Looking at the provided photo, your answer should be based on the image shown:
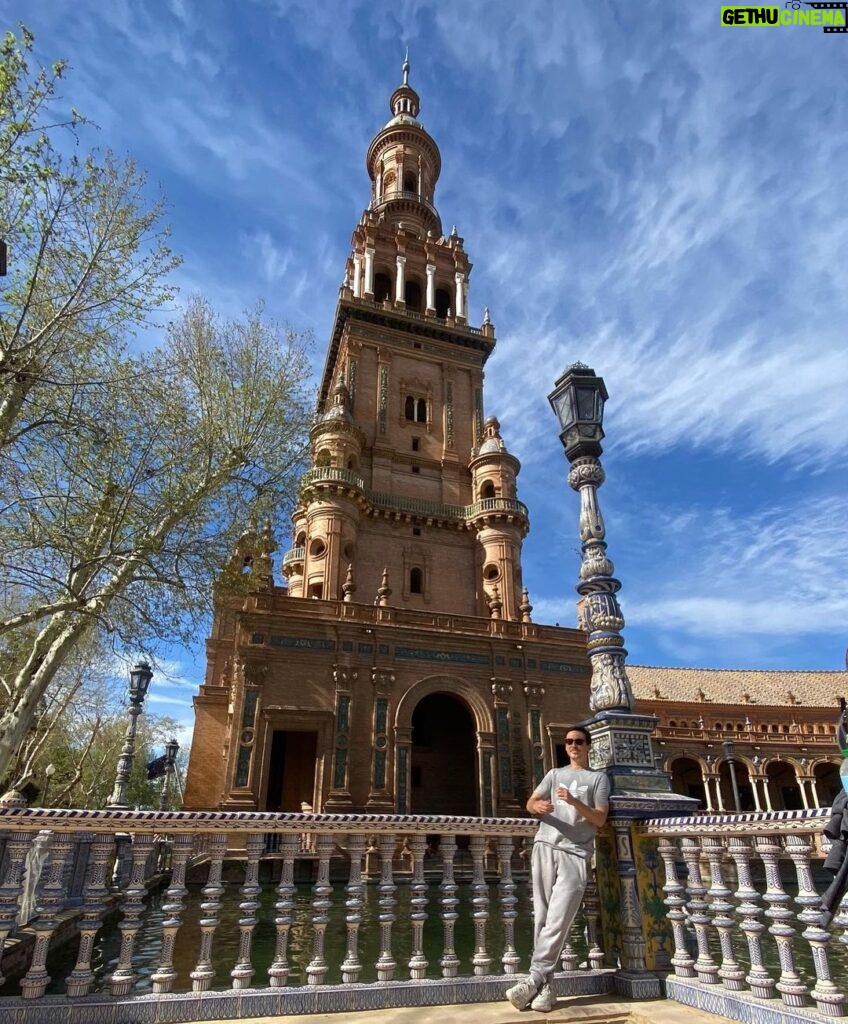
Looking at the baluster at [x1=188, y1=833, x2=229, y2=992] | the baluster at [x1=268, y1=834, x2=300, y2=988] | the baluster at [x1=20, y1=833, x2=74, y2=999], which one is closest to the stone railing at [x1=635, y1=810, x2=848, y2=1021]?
the baluster at [x1=268, y1=834, x2=300, y2=988]

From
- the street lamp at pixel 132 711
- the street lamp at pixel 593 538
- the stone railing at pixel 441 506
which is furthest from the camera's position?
the stone railing at pixel 441 506

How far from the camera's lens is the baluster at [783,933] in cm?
351

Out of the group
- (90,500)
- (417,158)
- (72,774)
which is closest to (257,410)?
(90,500)

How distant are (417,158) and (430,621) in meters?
32.4

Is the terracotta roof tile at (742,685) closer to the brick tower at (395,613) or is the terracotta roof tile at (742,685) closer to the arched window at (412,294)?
the brick tower at (395,613)

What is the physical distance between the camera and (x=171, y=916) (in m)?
3.93

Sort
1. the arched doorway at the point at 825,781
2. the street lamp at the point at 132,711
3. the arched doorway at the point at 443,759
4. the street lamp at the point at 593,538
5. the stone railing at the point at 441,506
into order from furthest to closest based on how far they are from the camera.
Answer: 1. the arched doorway at the point at 825,781
2. the stone railing at the point at 441,506
3. the arched doorway at the point at 443,759
4. the street lamp at the point at 132,711
5. the street lamp at the point at 593,538

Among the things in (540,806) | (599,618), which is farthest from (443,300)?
(540,806)

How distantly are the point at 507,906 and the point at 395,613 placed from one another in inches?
701

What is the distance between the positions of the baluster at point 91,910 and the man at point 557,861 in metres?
2.51

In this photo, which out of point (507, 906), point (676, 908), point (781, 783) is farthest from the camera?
point (781, 783)

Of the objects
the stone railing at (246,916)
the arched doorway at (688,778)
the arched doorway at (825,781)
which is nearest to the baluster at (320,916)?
the stone railing at (246,916)

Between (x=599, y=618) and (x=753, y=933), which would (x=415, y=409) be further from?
(x=753, y=933)

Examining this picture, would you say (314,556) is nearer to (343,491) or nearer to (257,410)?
(343,491)
